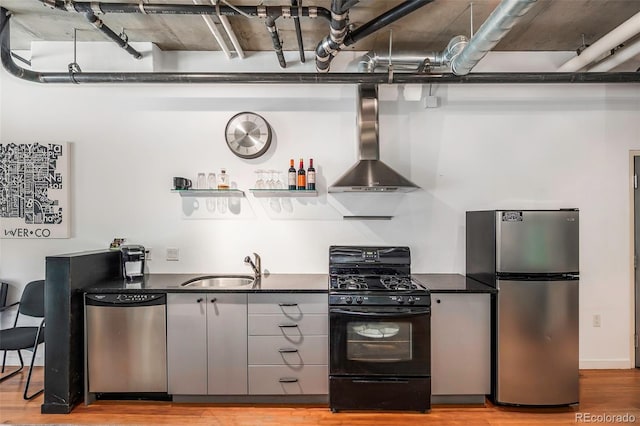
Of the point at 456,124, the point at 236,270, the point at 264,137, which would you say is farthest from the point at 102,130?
the point at 456,124

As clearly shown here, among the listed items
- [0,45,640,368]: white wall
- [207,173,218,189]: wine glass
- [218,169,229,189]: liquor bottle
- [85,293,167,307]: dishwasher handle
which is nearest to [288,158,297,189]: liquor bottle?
[0,45,640,368]: white wall

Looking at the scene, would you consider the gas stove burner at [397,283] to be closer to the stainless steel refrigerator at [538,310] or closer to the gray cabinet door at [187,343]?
the stainless steel refrigerator at [538,310]

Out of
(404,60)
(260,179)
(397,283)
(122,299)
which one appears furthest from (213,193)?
(404,60)

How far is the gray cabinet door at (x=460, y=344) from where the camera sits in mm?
2793

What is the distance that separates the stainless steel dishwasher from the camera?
2.80 m

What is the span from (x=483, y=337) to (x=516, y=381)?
40 centimetres

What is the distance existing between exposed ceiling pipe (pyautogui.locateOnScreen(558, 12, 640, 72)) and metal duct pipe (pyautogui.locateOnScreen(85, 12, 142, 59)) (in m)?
3.83

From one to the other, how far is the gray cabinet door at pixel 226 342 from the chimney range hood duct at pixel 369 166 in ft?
4.24

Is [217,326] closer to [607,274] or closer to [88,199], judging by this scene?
[88,199]

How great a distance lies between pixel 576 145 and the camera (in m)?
3.44

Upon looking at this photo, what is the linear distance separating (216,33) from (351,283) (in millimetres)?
2366

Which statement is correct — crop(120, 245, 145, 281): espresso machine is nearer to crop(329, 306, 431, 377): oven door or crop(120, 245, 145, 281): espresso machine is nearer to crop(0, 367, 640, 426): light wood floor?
crop(0, 367, 640, 426): light wood floor

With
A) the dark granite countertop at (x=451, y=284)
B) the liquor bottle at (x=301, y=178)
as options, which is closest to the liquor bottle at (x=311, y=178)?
the liquor bottle at (x=301, y=178)

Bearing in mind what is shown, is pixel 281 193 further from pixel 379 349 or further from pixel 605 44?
pixel 605 44
